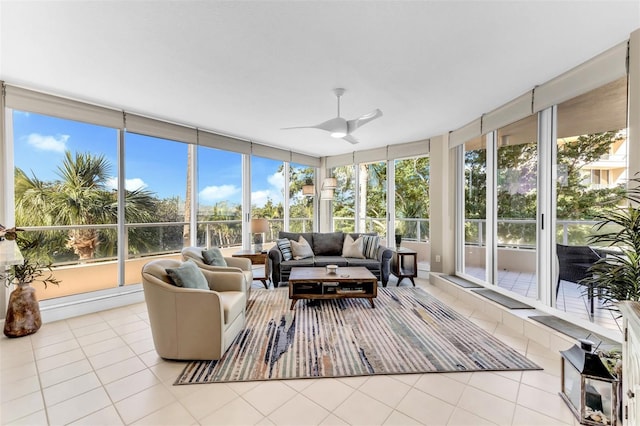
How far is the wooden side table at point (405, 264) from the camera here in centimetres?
477

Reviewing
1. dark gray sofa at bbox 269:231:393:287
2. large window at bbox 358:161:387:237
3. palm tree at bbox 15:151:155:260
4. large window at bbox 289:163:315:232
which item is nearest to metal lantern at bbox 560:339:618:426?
dark gray sofa at bbox 269:231:393:287

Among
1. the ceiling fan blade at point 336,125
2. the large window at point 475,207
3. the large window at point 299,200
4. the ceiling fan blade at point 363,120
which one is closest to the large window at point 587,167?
the large window at point 475,207

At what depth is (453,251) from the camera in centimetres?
480

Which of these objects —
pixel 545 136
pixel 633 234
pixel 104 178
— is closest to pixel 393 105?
pixel 545 136

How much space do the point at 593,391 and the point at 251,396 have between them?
2147 millimetres

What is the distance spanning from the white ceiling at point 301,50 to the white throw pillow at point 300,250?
2312 mm

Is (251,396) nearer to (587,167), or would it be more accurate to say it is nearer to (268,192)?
(587,167)

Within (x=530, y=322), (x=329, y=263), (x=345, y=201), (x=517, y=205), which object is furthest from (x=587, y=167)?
(x=345, y=201)

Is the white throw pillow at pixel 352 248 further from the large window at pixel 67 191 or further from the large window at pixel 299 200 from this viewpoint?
the large window at pixel 67 191

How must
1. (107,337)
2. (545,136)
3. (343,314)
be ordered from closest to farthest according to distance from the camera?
(107,337), (545,136), (343,314)

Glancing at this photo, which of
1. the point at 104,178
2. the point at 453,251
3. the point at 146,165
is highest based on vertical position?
the point at 146,165

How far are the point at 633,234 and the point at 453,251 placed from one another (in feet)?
10.6

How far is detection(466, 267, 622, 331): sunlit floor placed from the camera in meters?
2.52

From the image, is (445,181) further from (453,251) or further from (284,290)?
(284,290)
